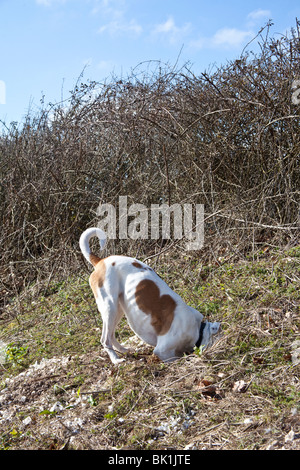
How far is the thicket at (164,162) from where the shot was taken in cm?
695

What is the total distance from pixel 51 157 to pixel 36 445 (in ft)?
20.7

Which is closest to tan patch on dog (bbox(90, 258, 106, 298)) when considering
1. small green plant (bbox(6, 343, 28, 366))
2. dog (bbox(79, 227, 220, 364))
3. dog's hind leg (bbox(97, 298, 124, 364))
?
dog (bbox(79, 227, 220, 364))

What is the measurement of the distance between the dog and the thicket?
1894 millimetres

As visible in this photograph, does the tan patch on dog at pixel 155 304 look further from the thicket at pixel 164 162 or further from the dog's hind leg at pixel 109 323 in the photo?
the thicket at pixel 164 162

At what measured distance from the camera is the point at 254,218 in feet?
22.8

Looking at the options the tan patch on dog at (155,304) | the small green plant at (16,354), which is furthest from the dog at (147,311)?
the small green plant at (16,354)

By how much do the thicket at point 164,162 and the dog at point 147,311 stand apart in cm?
189

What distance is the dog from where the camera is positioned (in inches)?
168

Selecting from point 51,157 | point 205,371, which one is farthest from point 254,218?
point 51,157

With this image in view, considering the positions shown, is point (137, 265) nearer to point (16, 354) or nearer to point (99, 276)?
point (99, 276)

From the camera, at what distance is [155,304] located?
4344 mm

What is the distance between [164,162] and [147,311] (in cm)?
395

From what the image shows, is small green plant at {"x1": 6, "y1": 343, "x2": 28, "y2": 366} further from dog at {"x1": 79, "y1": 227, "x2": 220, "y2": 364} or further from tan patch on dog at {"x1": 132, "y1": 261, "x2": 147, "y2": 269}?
tan patch on dog at {"x1": 132, "y1": 261, "x2": 147, "y2": 269}
